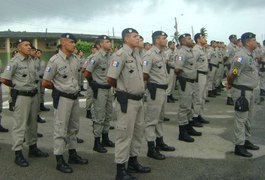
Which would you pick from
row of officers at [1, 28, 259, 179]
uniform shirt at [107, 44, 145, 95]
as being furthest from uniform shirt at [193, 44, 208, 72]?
A: uniform shirt at [107, 44, 145, 95]

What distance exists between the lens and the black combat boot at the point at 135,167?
5938 mm

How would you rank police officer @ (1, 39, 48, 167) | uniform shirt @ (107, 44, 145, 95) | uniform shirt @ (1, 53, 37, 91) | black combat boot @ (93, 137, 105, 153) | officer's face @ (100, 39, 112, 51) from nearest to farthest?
uniform shirt @ (107, 44, 145, 95) → police officer @ (1, 39, 48, 167) → uniform shirt @ (1, 53, 37, 91) → black combat boot @ (93, 137, 105, 153) → officer's face @ (100, 39, 112, 51)

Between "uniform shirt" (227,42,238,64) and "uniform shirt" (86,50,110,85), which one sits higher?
"uniform shirt" (227,42,238,64)

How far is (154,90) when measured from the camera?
6.79 m

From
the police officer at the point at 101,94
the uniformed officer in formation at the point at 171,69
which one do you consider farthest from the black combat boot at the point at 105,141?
the uniformed officer in formation at the point at 171,69

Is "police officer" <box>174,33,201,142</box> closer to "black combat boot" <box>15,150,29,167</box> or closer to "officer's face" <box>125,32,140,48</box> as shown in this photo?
"officer's face" <box>125,32,140,48</box>

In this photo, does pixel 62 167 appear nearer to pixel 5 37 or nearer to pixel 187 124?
pixel 187 124

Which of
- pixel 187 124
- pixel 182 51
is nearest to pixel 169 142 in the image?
pixel 187 124

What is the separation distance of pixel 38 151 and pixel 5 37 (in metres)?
31.6

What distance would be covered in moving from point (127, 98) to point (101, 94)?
1706 mm

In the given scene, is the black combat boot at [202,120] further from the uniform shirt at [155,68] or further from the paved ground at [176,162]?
the uniform shirt at [155,68]

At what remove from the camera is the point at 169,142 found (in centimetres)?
788

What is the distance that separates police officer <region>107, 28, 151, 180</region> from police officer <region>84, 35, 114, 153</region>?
1396 mm

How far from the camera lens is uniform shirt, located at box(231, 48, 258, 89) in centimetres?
683
